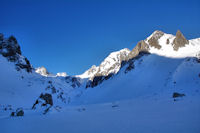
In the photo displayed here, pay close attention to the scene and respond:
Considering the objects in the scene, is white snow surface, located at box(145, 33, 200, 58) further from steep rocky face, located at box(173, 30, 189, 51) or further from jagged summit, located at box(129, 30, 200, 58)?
steep rocky face, located at box(173, 30, 189, 51)

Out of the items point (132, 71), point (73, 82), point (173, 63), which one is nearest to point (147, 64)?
point (132, 71)

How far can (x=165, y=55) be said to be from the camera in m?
63.9

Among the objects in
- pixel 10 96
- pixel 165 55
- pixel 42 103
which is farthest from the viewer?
pixel 165 55

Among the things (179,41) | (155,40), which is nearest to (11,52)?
(155,40)

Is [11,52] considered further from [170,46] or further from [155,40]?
[170,46]

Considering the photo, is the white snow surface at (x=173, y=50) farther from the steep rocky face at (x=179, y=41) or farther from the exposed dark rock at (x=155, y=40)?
the exposed dark rock at (x=155, y=40)

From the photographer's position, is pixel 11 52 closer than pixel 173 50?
No

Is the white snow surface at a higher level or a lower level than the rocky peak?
lower

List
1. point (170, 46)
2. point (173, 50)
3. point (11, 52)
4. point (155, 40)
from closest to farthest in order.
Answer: point (173, 50), point (170, 46), point (11, 52), point (155, 40)

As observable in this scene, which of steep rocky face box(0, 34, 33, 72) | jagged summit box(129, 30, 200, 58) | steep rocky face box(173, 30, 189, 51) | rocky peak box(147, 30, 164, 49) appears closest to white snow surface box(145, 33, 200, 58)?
jagged summit box(129, 30, 200, 58)

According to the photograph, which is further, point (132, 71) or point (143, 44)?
point (143, 44)

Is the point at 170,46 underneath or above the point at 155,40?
underneath

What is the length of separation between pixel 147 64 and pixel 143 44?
72.1 feet

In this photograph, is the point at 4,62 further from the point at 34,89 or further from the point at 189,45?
the point at 189,45
